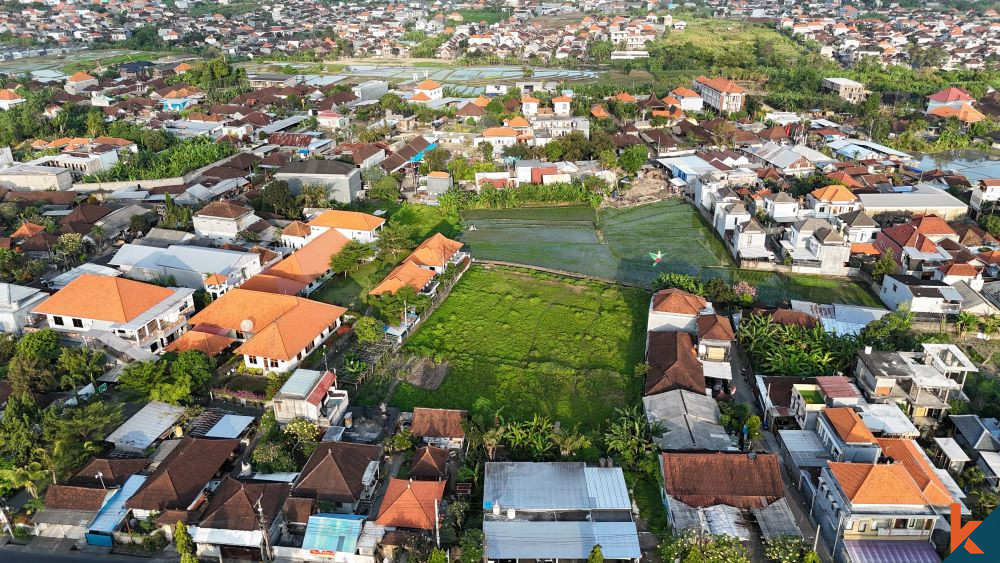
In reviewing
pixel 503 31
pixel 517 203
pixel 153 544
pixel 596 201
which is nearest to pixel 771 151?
pixel 596 201

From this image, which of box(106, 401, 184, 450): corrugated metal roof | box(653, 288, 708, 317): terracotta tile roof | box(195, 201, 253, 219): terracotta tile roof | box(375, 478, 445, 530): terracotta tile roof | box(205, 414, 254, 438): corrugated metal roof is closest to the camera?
box(375, 478, 445, 530): terracotta tile roof

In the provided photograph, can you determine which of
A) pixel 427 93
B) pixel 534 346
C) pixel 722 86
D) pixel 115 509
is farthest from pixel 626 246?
pixel 427 93

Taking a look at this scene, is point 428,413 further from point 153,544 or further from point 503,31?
point 503,31

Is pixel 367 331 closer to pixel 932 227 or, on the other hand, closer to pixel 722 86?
pixel 932 227

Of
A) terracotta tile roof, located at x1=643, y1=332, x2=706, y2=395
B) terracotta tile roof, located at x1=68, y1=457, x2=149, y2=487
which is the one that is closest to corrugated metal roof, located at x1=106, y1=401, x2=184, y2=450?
terracotta tile roof, located at x1=68, y1=457, x2=149, y2=487

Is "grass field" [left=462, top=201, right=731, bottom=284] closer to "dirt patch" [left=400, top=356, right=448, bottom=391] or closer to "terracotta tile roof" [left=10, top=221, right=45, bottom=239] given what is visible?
"dirt patch" [left=400, top=356, right=448, bottom=391]

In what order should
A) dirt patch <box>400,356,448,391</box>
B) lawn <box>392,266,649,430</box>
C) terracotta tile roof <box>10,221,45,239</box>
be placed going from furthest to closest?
terracotta tile roof <box>10,221,45,239</box>
dirt patch <box>400,356,448,391</box>
lawn <box>392,266,649,430</box>

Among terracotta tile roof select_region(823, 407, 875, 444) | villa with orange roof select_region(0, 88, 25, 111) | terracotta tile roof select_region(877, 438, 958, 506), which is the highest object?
villa with orange roof select_region(0, 88, 25, 111)

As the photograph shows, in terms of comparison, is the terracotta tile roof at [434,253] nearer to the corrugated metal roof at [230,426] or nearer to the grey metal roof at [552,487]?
the corrugated metal roof at [230,426]
